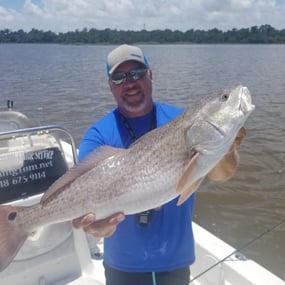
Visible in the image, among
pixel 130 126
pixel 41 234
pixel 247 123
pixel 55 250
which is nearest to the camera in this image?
pixel 130 126

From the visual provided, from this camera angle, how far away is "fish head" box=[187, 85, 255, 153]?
227 centimetres

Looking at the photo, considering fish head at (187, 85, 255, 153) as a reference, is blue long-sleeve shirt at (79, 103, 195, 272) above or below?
below

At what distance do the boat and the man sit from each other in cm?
69

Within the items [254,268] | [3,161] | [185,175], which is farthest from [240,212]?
[185,175]

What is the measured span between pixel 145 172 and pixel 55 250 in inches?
71.3

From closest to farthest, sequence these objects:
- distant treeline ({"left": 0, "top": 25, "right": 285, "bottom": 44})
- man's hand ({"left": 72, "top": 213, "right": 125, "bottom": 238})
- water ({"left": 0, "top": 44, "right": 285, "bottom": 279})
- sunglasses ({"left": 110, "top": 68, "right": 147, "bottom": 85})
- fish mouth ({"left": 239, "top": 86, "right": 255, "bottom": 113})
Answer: fish mouth ({"left": 239, "top": 86, "right": 255, "bottom": 113}), man's hand ({"left": 72, "top": 213, "right": 125, "bottom": 238}), sunglasses ({"left": 110, "top": 68, "right": 147, "bottom": 85}), water ({"left": 0, "top": 44, "right": 285, "bottom": 279}), distant treeline ({"left": 0, "top": 25, "right": 285, "bottom": 44})

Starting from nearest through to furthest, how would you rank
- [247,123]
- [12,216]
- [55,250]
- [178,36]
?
[12,216] → [55,250] → [247,123] → [178,36]

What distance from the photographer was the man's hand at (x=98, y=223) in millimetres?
2487

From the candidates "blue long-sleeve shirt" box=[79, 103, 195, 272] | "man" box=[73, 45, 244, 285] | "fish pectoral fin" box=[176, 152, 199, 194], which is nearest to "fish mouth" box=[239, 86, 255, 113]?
"fish pectoral fin" box=[176, 152, 199, 194]

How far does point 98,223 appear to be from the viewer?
252 centimetres

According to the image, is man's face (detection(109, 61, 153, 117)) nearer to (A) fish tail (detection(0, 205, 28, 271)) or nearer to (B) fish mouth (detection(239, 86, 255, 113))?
(B) fish mouth (detection(239, 86, 255, 113))

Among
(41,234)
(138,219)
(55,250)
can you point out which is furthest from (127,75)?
(55,250)

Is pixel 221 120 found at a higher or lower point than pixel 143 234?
higher

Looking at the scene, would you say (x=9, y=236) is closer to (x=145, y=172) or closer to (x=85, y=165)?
(x=85, y=165)
